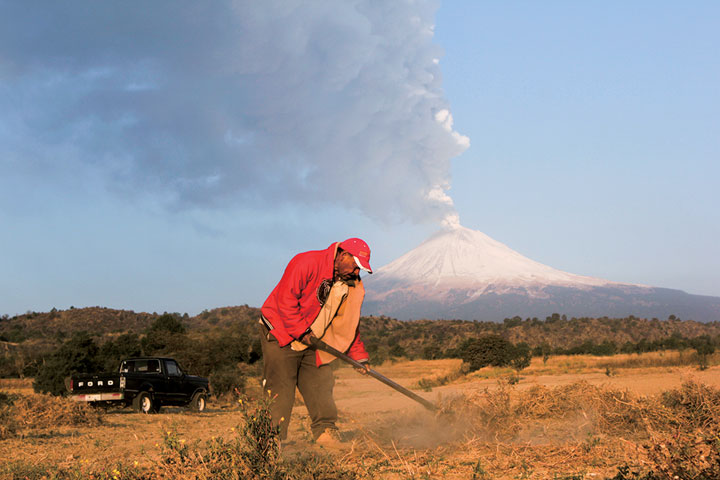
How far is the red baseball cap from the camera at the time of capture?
581 cm

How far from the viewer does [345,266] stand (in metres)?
6.03

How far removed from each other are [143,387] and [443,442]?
9.78m

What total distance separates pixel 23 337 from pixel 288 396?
2016 inches

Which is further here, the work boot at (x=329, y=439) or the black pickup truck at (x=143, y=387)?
the black pickup truck at (x=143, y=387)

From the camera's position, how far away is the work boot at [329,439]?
580 cm

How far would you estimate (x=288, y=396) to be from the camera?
5852 millimetres

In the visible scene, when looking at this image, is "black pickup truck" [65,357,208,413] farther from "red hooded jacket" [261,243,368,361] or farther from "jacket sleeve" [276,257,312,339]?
"jacket sleeve" [276,257,312,339]

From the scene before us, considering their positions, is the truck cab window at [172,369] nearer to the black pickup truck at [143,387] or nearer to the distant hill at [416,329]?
the black pickup truck at [143,387]

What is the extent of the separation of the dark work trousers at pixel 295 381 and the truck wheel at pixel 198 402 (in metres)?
10.1

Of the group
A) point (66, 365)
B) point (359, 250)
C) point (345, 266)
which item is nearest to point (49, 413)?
point (345, 266)

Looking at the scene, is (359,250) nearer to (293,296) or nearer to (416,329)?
(293,296)

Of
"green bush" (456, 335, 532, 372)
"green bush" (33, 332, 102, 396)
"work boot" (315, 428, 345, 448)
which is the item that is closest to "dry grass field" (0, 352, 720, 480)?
"work boot" (315, 428, 345, 448)

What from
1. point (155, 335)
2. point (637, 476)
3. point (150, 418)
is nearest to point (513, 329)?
point (155, 335)

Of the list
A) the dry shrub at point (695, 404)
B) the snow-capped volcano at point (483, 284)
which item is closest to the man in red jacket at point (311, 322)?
the dry shrub at point (695, 404)
